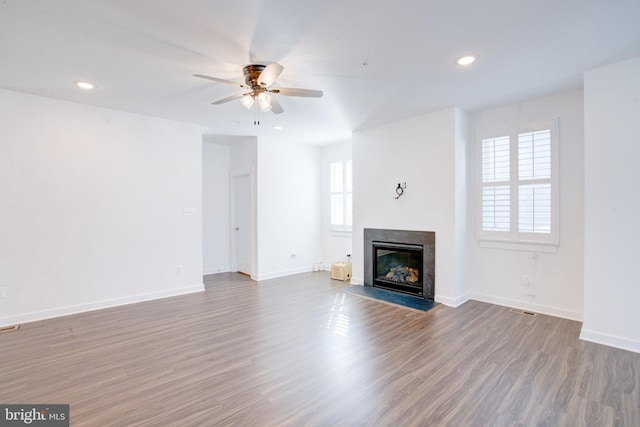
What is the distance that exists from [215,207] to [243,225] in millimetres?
758

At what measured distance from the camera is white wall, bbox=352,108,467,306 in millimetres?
4191

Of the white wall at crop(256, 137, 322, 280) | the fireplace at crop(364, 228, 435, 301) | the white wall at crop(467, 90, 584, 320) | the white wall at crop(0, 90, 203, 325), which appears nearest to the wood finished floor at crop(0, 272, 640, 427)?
the white wall at crop(467, 90, 584, 320)

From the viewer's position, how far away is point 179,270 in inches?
190

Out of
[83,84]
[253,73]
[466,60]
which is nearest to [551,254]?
[466,60]

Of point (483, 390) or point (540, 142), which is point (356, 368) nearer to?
point (483, 390)

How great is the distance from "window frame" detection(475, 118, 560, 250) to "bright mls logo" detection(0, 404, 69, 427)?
4782mm

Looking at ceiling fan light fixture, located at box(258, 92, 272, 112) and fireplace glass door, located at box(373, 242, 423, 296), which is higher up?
ceiling fan light fixture, located at box(258, 92, 272, 112)

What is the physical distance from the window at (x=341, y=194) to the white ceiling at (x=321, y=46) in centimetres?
249

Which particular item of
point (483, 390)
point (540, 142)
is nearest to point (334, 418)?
point (483, 390)

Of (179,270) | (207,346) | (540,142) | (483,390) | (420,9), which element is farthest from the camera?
(179,270)

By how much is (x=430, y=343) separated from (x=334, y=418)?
4.88 feet

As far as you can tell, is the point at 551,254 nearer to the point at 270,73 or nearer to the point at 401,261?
the point at 401,261

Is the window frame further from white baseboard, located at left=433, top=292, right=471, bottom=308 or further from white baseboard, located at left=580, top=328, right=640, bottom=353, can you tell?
white baseboard, located at left=580, top=328, right=640, bottom=353

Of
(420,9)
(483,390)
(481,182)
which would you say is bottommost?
(483,390)
